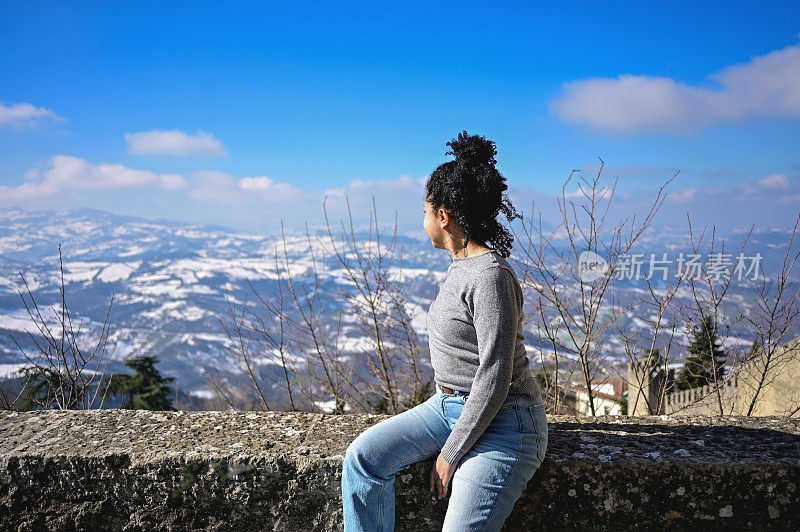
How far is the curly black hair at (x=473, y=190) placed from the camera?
1.86 metres

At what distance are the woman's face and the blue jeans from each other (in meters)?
0.57

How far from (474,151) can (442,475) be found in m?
1.08

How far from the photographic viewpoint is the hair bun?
6.16 feet

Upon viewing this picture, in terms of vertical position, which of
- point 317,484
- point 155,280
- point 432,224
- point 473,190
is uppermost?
point 473,190

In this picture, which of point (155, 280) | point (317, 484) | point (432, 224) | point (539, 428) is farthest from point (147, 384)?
point (155, 280)

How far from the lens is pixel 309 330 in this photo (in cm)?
454

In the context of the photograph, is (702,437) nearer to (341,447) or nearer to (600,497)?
(600,497)

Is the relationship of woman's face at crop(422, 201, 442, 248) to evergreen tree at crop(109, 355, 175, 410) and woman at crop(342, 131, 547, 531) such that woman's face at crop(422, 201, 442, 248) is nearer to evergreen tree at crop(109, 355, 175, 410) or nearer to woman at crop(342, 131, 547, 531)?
woman at crop(342, 131, 547, 531)

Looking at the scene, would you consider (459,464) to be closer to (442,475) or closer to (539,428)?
(442,475)

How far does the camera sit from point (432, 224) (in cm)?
197

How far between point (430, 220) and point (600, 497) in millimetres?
1075

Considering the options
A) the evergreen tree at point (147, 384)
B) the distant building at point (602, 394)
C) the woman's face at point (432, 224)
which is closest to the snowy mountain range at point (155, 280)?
the distant building at point (602, 394)

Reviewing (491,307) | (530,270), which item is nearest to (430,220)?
(491,307)

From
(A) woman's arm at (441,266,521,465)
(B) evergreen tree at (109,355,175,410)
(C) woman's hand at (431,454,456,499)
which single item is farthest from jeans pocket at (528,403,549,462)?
(B) evergreen tree at (109,355,175,410)
